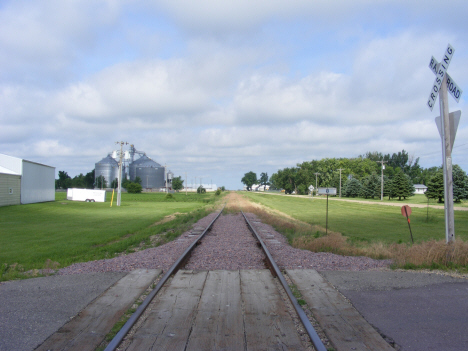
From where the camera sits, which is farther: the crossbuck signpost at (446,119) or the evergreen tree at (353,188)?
the evergreen tree at (353,188)

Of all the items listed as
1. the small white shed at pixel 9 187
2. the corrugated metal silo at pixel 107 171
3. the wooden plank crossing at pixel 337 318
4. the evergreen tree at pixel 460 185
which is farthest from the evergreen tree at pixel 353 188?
the wooden plank crossing at pixel 337 318

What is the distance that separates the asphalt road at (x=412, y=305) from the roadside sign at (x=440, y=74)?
4585 millimetres

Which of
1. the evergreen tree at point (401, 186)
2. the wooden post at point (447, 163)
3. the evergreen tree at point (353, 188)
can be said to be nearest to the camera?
the wooden post at point (447, 163)

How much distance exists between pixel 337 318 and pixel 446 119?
22.0ft

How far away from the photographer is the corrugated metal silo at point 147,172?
140650 mm

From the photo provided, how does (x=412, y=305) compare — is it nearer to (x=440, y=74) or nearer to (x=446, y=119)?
(x=446, y=119)

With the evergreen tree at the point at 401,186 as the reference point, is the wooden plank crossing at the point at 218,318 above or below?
below

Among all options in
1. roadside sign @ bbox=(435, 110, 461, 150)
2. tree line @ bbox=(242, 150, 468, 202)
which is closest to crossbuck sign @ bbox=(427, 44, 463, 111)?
roadside sign @ bbox=(435, 110, 461, 150)

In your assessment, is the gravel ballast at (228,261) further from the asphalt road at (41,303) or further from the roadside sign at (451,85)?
the roadside sign at (451,85)

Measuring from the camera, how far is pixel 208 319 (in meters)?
5.27

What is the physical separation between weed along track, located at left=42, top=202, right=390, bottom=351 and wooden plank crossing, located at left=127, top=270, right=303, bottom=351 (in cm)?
1

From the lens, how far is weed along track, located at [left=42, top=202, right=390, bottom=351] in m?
4.48

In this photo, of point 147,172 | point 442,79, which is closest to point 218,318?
point 442,79

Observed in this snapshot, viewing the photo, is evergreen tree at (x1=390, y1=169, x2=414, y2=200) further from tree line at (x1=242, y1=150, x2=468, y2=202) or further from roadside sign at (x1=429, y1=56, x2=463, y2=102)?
roadside sign at (x1=429, y1=56, x2=463, y2=102)
